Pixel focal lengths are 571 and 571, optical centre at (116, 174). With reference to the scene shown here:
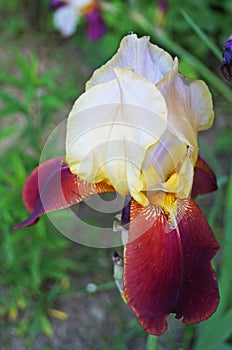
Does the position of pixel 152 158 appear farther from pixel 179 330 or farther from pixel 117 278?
pixel 179 330

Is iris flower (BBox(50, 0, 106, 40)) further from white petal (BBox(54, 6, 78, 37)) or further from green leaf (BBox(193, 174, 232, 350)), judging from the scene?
green leaf (BBox(193, 174, 232, 350))

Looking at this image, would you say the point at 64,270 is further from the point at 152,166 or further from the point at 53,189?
the point at 152,166

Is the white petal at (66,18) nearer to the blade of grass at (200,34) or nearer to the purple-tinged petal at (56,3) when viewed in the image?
the purple-tinged petal at (56,3)

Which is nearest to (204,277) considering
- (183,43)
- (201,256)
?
(201,256)

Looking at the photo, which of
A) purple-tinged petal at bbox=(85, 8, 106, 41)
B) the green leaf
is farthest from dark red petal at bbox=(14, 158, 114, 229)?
purple-tinged petal at bbox=(85, 8, 106, 41)

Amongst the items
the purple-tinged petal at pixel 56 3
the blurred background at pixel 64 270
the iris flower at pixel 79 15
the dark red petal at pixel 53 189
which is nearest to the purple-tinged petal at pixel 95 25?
the iris flower at pixel 79 15

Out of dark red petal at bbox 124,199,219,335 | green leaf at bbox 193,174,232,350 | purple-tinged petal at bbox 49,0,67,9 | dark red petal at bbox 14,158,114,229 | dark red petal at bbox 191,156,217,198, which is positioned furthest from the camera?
purple-tinged petal at bbox 49,0,67,9
